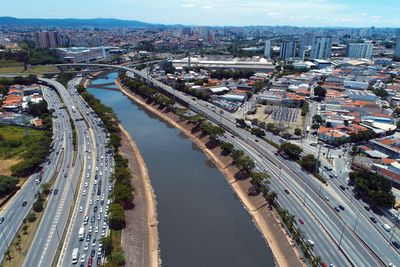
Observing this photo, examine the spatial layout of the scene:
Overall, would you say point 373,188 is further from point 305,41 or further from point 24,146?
point 305,41

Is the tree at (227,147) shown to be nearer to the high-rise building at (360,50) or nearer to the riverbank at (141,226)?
the riverbank at (141,226)

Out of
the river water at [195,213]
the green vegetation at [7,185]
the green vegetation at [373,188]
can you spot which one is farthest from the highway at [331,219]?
the green vegetation at [7,185]

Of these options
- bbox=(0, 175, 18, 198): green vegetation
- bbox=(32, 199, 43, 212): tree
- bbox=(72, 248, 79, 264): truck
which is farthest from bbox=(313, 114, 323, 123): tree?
bbox=(0, 175, 18, 198): green vegetation

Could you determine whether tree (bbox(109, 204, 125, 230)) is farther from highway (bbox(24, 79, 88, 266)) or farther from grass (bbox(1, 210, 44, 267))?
grass (bbox(1, 210, 44, 267))

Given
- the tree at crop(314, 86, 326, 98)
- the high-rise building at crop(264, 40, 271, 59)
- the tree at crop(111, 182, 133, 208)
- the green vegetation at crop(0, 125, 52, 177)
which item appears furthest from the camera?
the high-rise building at crop(264, 40, 271, 59)

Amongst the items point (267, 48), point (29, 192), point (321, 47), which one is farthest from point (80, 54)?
point (321, 47)

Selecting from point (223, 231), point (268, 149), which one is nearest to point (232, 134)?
point (268, 149)
